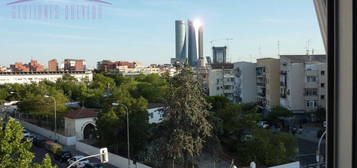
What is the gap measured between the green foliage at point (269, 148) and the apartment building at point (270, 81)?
10675 millimetres

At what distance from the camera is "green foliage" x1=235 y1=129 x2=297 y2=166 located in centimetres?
773

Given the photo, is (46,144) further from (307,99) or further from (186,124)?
(307,99)

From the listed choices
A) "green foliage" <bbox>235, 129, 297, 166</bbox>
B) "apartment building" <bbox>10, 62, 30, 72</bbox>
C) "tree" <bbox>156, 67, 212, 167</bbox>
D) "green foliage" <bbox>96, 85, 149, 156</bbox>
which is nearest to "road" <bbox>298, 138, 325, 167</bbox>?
"green foliage" <bbox>235, 129, 297, 166</bbox>

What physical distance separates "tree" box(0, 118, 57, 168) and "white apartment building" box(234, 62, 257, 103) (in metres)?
18.2

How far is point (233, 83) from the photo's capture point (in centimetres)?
2452

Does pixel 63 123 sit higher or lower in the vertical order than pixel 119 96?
lower

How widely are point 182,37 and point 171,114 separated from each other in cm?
9958

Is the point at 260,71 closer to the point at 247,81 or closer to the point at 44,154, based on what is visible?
the point at 247,81

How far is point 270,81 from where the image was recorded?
1878cm

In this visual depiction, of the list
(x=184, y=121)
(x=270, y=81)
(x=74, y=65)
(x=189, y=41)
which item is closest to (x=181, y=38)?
(x=189, y=41)

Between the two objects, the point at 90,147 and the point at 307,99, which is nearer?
the point at 90,147

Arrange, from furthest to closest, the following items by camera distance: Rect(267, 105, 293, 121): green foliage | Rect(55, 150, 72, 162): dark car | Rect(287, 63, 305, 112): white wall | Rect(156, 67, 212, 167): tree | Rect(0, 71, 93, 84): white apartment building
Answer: Rect(0, 71, 93, 84): white apartment building < Rect(287, 63, 305, 112): white wall < Rect(267, 105, 293, 121): green foliage < Rect(55, 150, 72, 162): dark car < Rect(156, 67, 212, 167): tree

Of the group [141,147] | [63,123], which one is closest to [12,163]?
[141,147]

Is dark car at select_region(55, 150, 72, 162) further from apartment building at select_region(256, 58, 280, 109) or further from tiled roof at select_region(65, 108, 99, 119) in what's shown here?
apartment building at select_region(256, 58, 280, 109)
